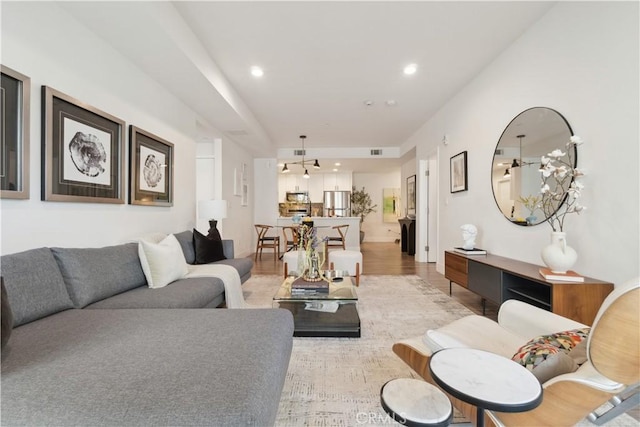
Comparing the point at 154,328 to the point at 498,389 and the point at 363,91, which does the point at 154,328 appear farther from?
the point at 363,91

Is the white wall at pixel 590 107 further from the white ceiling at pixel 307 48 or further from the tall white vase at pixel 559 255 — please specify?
the white ceiling at pixel 307 48

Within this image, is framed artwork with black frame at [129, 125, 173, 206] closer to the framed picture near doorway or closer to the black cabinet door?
the black cabinet door

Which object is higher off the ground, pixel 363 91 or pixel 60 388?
pixel 363 91

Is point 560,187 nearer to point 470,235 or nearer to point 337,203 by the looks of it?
point 470,235

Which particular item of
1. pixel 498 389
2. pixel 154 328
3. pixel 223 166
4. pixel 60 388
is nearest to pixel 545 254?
pixel 498 389

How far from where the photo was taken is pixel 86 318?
146 centimetres

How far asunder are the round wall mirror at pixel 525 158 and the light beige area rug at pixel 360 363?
115 cm

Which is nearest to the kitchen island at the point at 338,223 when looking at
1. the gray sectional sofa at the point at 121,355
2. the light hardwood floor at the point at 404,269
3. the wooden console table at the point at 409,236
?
the light hardwood floor at the point at 404,269

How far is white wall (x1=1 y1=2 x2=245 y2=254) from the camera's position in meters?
1.70

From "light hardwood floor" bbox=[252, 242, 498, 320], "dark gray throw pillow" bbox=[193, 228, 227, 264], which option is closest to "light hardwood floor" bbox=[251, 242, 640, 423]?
"light hardwood floor" bbox=[252, 242, 498, 320]

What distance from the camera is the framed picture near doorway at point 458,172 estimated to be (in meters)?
3.69

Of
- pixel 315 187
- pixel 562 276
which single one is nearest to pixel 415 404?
pixel 562 276

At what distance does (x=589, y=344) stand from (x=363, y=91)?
3766 millimetres

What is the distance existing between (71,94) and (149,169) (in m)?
1.04
